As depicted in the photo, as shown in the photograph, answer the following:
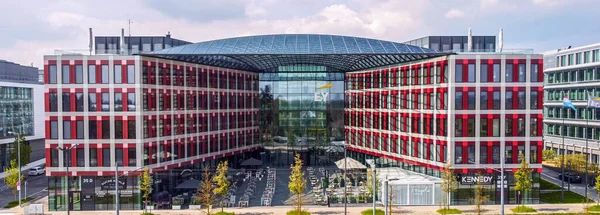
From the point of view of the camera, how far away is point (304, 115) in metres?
69.6

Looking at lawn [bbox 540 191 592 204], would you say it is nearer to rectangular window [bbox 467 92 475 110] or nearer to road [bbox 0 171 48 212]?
rectangular window [bbox 467 92 475 110]

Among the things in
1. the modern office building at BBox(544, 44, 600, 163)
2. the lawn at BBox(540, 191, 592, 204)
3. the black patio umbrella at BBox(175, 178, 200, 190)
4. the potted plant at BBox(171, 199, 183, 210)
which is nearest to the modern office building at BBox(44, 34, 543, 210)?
the black patio umbrella at BBox(175, 178, 200, 190)

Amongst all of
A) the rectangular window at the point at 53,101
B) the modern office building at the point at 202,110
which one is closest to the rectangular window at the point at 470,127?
the modern office building at the point at 202,110

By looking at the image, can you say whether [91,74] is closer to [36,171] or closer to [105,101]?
[105,101]

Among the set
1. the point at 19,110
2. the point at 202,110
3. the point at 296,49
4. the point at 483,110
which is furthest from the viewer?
the point at 19,110

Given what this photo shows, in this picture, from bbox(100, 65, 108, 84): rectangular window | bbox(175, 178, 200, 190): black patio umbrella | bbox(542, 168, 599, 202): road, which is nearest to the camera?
bbox(100, 65, 108, 84): rectangular window

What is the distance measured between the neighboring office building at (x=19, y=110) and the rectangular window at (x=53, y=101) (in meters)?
28.8

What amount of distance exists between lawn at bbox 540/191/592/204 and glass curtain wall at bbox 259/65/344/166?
29722 millimetres

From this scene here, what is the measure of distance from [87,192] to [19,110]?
38800mm

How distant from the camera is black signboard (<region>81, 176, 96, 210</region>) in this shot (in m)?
43.5

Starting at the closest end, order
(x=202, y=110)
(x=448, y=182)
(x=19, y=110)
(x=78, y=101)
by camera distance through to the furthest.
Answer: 1. (x=448, y=182)
2. (x=78, y=101)
3. (x=202, y=110)
4. (x=19, y=110)

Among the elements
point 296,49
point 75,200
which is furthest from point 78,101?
point 296,49

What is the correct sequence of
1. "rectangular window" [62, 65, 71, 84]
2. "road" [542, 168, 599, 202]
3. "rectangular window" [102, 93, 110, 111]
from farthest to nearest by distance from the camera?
1. "road" [542, 168, 599, 202]
2. "rectangular window" [102, 93, 110, 111]
3. "rectangular window" [62, 65, 71, 84]

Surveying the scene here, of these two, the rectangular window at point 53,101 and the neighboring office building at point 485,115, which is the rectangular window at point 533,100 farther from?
the rectangular window at point 53,101
